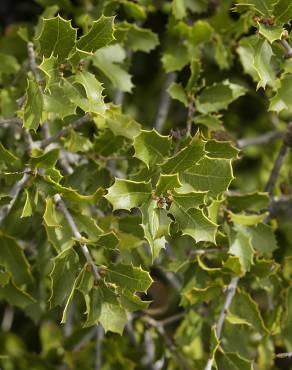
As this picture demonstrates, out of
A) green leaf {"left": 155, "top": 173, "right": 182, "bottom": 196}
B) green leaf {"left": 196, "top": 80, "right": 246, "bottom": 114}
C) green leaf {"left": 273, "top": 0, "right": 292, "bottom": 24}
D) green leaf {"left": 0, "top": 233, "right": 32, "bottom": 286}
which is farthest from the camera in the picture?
green leaf {"left": 196, "top": 80, "right": 246, "bottom": 114}

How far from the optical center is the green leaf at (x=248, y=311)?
6.68ft

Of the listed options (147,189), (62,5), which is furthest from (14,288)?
(62,5)

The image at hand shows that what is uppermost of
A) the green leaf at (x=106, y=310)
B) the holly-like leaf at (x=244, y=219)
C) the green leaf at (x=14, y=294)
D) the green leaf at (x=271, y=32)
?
the green leaf at (x=271, y=32)

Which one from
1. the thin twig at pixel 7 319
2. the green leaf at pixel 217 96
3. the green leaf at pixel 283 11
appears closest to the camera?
the green leaf at pixel 283 11

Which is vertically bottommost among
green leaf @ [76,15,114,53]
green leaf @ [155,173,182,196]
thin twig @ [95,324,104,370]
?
thin twig @ [95,324,104,370]

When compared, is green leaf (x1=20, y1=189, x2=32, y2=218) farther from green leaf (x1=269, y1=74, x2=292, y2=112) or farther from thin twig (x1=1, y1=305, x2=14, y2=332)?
thin twig (x1=1, y1=305, x2=14, y2=332)

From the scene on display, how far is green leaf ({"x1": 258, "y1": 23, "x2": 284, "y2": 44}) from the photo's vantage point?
164 centimetres

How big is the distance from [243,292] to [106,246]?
1.78 feet

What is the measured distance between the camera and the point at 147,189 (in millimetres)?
1653

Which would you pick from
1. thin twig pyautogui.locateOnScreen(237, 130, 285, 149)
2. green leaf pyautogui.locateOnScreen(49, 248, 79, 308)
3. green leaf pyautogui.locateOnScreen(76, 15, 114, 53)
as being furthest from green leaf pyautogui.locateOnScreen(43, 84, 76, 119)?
thin twig pyautogui.locateOnScreen(237, 130, 285, 149)

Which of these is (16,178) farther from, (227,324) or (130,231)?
(227,324)

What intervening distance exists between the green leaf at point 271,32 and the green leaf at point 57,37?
0.45m

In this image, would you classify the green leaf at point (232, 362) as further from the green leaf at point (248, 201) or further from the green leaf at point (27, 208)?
the green leaf at point (27, 208)

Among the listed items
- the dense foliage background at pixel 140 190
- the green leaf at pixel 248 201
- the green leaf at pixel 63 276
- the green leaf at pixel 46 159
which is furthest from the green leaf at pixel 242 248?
the green leaf at pixel 46 159
